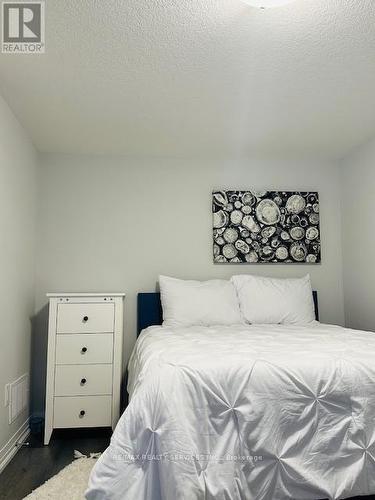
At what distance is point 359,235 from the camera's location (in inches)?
132

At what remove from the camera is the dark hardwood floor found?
2.01m

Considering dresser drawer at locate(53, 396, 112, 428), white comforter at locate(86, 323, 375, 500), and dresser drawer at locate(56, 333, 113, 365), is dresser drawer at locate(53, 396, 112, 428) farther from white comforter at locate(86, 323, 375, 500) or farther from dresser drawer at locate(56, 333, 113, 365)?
white comforter at locate(86, 323, 375, 500)

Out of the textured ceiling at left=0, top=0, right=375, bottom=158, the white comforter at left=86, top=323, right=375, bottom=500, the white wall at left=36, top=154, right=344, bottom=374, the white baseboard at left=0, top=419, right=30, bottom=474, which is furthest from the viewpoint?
the white wall at left=36, top=154, right=344, bottom=374

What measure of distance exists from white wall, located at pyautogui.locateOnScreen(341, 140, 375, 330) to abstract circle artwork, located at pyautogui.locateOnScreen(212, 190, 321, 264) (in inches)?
11.8

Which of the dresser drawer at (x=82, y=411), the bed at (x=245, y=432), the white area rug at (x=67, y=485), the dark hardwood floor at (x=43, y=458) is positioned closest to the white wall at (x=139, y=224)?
the dresser drawer at (x=82, y=411)

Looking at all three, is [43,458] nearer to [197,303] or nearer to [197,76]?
[197,303]

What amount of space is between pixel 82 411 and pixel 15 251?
1278mm

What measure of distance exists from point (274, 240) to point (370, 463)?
2.23 m

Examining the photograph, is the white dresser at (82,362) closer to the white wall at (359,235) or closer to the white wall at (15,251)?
the white wall at (15,251)

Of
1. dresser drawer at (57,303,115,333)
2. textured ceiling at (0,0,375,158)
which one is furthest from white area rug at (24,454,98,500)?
textured ceiling at (0,0,375,158)

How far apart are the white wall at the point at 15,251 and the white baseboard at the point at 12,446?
0.04 meters

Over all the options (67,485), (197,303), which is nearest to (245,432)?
(67,485)

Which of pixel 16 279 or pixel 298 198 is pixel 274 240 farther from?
pixel 16 279

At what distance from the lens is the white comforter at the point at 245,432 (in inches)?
56.0
